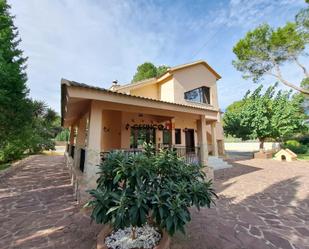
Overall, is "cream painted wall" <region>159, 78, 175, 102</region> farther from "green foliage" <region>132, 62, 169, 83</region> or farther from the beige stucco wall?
"green foliage" <region>132, 62, 169, 83</region>

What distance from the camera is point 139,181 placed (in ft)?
10.4

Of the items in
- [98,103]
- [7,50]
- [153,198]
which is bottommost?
[153,198]

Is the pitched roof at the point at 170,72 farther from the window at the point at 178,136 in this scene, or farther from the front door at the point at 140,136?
the window at the point at 178,136

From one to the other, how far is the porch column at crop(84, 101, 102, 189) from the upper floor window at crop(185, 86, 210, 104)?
35.5 ft

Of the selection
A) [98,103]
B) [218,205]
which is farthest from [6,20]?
[218,205]

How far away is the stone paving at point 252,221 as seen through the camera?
385 centimetres

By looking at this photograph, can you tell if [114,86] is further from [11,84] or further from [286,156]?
[286,156]

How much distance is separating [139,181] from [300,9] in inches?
969

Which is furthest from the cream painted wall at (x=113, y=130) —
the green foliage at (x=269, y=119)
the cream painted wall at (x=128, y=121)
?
the green foliage at (x=269, y=119)

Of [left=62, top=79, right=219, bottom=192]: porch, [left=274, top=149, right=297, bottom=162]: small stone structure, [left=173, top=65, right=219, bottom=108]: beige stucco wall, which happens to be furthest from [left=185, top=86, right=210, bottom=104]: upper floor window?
[left=274, top=149, right=297, bottom=162]: small stone structure

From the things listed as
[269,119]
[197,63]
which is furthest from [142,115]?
[269,119]

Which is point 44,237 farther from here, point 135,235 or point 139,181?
point 139,181

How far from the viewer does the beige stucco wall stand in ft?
Result: 48.9

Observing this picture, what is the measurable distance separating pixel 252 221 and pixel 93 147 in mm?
5623
